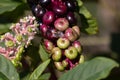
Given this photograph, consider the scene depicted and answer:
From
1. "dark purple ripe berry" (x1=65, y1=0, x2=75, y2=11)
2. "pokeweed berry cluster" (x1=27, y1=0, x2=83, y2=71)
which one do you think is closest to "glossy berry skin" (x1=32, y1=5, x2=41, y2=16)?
"pokeweed berry cluster" (x1=27, y1=0, x2=83, y2=71)

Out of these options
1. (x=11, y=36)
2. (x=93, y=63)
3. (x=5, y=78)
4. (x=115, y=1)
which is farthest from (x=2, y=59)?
(x=115, y=1)

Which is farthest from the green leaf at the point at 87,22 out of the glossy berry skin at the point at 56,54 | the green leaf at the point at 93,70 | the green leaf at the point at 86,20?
the green leaf at the point at 93,70

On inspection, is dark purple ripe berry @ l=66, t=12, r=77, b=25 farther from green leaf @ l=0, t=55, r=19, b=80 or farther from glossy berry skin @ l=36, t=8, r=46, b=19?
green leaf @ l=0, t=55, r=19, b=80

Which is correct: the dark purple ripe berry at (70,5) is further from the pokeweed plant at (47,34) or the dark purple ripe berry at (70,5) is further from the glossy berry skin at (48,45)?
the glossy berry skin at (48,45)

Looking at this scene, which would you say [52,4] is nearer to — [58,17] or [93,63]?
[58,17]

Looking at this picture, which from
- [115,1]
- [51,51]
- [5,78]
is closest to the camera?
[5,78]

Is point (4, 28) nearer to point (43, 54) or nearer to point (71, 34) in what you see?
point (43, 54)

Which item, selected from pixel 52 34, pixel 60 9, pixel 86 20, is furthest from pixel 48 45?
pixel 86 20
